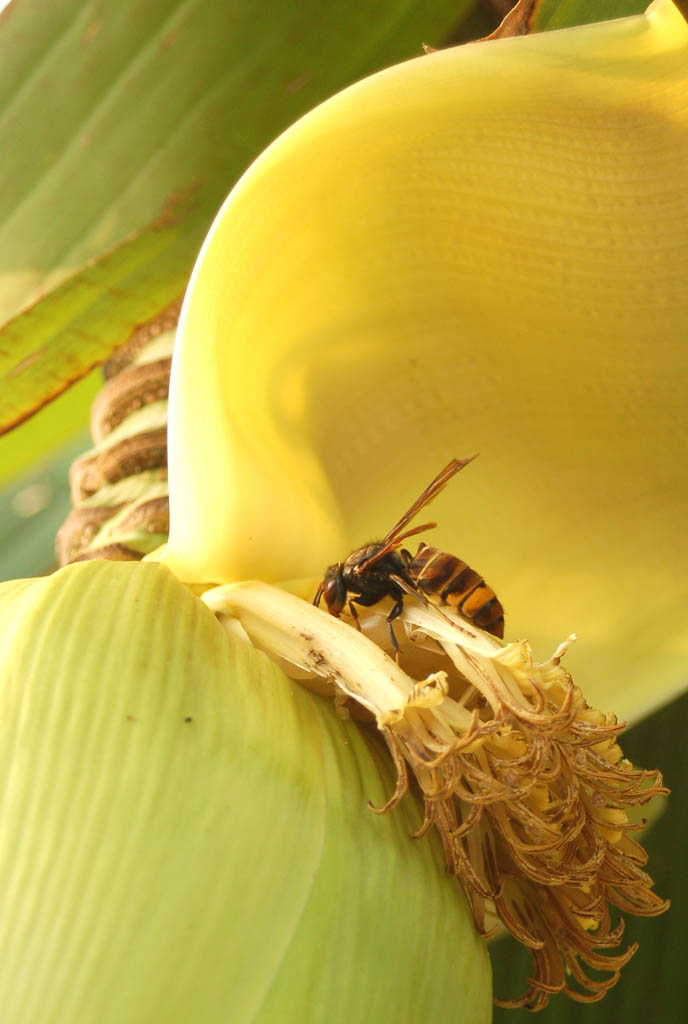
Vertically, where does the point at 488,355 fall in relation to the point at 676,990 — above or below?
above

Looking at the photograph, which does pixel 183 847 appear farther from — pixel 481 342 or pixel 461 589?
pixel 481 342

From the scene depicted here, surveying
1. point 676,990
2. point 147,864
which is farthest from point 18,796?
point 676,990

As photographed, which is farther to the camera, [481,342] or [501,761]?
[481,342]

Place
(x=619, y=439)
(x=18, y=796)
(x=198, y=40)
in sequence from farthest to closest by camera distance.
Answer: (x=198, y=40), (x=619, y=439), (x=18, y=796)

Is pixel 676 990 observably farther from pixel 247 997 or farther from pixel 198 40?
pixel 198 40

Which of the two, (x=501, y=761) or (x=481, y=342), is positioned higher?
(x=481, y=342)

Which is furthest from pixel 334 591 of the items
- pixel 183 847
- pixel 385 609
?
pixel 183 847

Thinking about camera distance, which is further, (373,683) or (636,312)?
(636,312)

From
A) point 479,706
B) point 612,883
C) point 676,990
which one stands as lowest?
point 676,990
